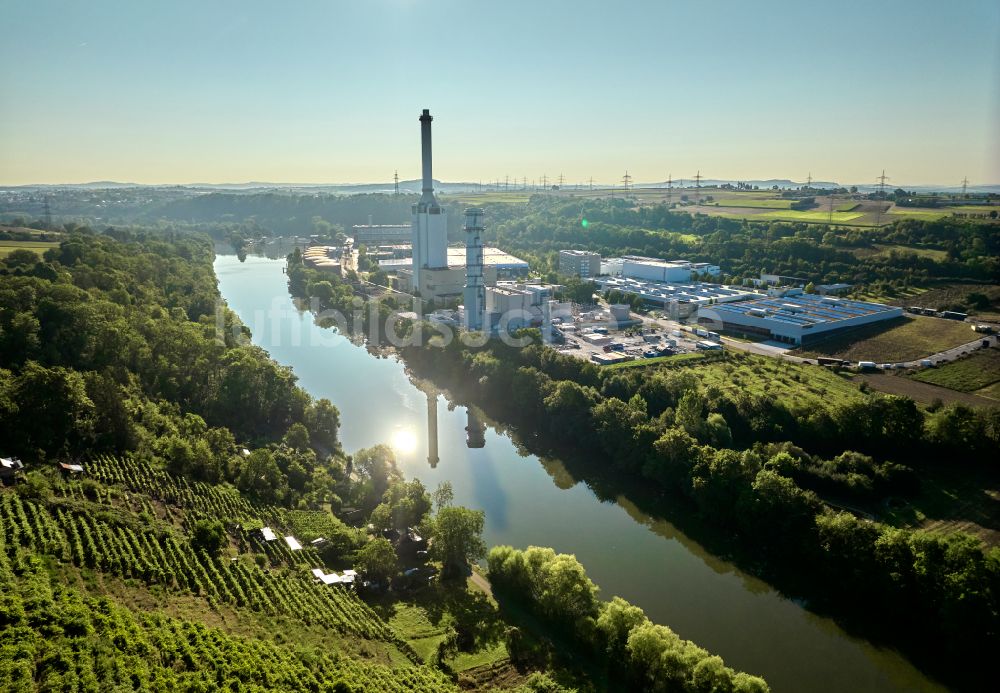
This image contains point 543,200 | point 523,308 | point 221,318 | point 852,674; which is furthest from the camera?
point 543,200

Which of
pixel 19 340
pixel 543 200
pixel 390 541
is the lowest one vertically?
pixel 390 541

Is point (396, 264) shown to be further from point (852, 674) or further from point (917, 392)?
point (852, 674)

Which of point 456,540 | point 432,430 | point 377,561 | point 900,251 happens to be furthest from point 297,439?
point 900,251

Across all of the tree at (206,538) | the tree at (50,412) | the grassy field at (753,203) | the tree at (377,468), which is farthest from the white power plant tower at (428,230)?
the grassy field at (753,203)

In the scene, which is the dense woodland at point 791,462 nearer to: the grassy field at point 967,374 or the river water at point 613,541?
the river water at point 613,541

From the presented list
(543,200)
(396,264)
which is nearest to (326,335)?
(396,264)

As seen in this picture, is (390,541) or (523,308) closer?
(390,541)

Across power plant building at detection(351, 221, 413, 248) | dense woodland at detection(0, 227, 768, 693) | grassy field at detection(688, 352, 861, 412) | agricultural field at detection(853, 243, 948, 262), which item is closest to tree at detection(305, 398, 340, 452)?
→ dense woodland at detection(0, 227, 768, 693)
